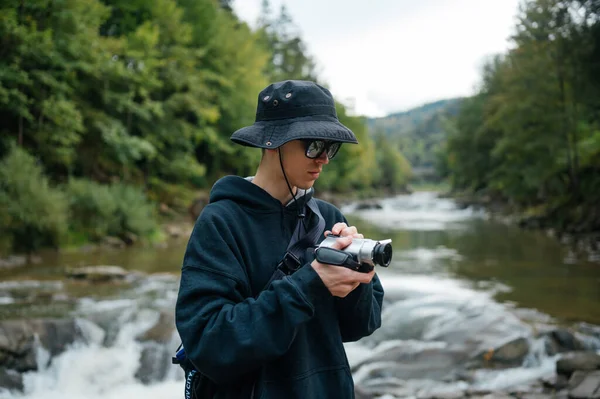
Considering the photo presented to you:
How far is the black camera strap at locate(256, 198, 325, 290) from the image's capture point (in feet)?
5.84

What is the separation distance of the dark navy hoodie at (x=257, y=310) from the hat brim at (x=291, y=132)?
163 mm

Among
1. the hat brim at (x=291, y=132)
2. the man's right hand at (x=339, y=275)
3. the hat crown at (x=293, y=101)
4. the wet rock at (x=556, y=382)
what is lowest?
the wet rock at (x=556, y=382)

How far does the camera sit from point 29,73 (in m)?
15.0

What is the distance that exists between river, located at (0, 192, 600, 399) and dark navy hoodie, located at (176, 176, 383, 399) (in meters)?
4.75

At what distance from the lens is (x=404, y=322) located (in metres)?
8.79

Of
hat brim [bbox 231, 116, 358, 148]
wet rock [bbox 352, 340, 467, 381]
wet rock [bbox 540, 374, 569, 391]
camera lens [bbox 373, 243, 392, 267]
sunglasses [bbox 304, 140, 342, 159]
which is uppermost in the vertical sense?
hat brim [bbox 231, 116, 358, 148]

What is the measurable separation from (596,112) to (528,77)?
7.73 m

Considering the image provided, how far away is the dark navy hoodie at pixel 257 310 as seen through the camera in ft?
5.18

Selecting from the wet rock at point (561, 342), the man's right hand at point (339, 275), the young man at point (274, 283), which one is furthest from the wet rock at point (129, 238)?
the man's right hand at point (339, 275)

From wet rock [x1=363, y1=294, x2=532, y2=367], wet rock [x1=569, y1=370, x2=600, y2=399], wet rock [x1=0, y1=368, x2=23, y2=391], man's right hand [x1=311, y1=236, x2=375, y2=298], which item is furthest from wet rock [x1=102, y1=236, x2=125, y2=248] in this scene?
man's right hand [x1=311, y1=236, x2=375, y2=298]

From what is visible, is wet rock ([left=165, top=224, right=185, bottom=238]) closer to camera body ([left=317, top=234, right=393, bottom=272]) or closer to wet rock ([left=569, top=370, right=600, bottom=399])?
wet rock ([left=569, top=370, right=600, bottom=399])

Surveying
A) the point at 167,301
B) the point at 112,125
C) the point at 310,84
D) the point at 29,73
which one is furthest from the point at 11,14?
the point at 310,84

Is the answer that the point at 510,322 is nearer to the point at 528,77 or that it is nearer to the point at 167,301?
the point at 167,301

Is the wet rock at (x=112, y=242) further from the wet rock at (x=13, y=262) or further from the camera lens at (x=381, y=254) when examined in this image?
the camera lens at (x=381, y=254)
